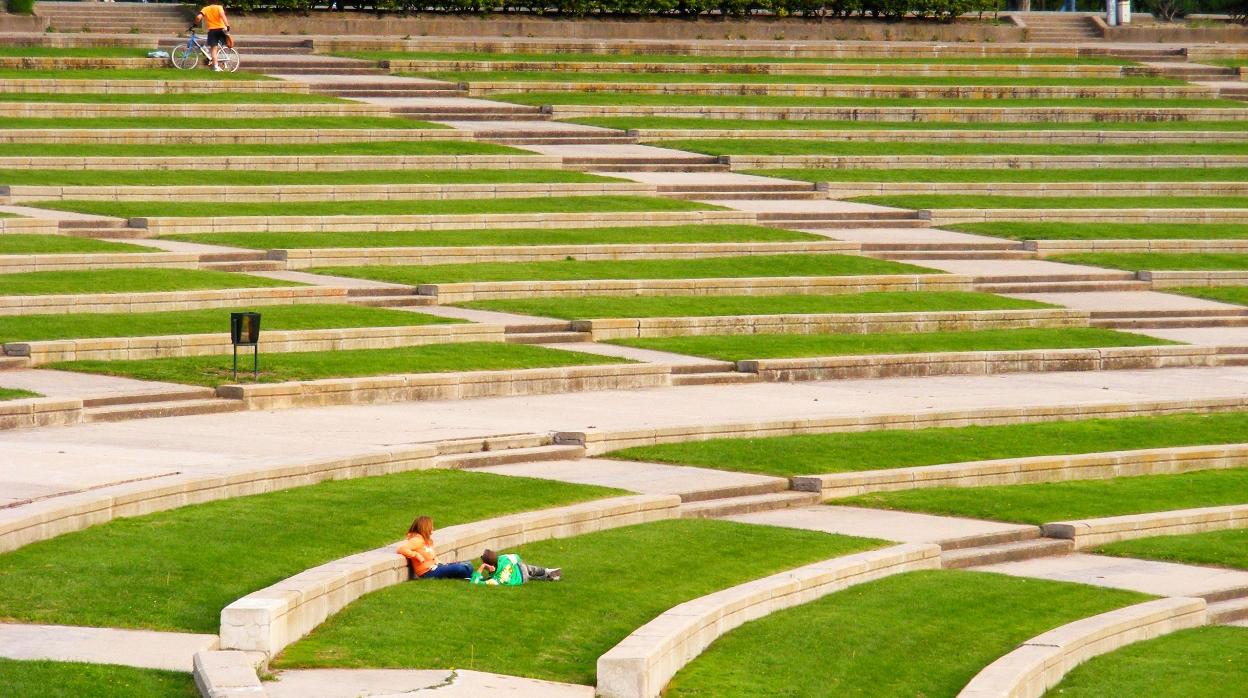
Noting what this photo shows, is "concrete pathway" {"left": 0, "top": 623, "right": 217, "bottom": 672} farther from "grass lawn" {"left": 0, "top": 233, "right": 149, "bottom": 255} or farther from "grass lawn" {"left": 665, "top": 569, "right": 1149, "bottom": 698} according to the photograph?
"grass lawn" {"left": 0, "top": 233, "right": 149, "bottom": 255}

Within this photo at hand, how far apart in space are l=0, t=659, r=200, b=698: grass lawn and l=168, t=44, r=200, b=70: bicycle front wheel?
3078cm

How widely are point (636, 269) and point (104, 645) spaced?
18491 mm

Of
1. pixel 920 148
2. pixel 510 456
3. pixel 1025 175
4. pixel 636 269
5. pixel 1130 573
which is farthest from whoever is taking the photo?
pixel 920 148

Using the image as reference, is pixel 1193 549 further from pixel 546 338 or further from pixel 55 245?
pixel 55 245

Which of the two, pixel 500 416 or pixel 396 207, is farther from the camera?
pixel 396 207

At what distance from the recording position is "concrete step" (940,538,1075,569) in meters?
17.8

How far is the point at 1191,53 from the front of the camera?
54.0m

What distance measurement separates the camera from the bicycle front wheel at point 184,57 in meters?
40.5

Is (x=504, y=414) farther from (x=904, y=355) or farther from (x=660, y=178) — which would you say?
(x=660, y=178)

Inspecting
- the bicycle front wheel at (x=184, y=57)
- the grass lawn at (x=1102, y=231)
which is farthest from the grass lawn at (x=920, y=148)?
the bicycle front wheel at (x=184, y=57)

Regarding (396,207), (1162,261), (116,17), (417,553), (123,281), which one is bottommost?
(417,553)

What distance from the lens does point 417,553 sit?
14.6m

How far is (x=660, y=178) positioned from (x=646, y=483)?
61.8 feet

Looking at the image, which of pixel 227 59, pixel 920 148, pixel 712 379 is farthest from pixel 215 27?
pixel 712 379
